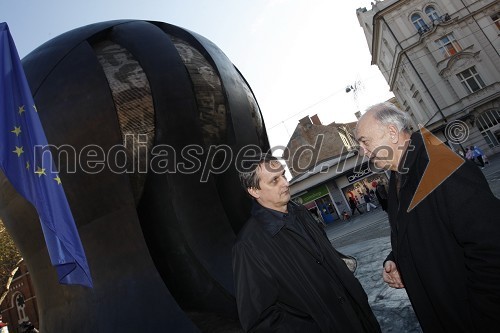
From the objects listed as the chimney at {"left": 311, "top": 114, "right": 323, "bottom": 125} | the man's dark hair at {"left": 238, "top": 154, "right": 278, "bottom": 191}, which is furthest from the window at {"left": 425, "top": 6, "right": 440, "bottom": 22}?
the man's dark hair at {"left": 238, "top": 154, "right": 278, "bottom": 191}

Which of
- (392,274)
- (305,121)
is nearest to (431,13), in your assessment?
(305,121)

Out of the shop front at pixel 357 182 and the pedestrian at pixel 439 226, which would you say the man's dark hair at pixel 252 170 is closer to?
the pedestrian at pixel 439 226

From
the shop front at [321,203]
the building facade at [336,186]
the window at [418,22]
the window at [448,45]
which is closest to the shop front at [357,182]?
the building facade at [336,186]

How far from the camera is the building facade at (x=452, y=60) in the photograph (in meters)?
24.6

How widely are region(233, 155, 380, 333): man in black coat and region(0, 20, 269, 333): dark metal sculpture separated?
1.21 metres

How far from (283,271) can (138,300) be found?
64.7 inches

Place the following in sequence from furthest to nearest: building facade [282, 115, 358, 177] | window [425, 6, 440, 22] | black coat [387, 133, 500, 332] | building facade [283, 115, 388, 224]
→ building facade [282, 115, 358, 177]
window [425, 6, 440, 22]
building facade [283, 115, 388, 224]
black coat [387, 133, 500, 332]

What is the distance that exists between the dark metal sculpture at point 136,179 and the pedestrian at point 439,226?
5.74 ft

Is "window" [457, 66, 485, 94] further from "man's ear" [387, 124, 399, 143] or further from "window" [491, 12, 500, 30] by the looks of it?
"man's ear" [387, 124, 399, 143]

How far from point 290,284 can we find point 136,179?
75.0 inches

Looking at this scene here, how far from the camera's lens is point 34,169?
2.72m

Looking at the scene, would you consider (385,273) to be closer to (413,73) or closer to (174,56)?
(174,56)

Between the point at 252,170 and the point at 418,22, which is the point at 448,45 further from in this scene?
the point at 252,170

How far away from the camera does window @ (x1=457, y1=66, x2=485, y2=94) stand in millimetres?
25259
